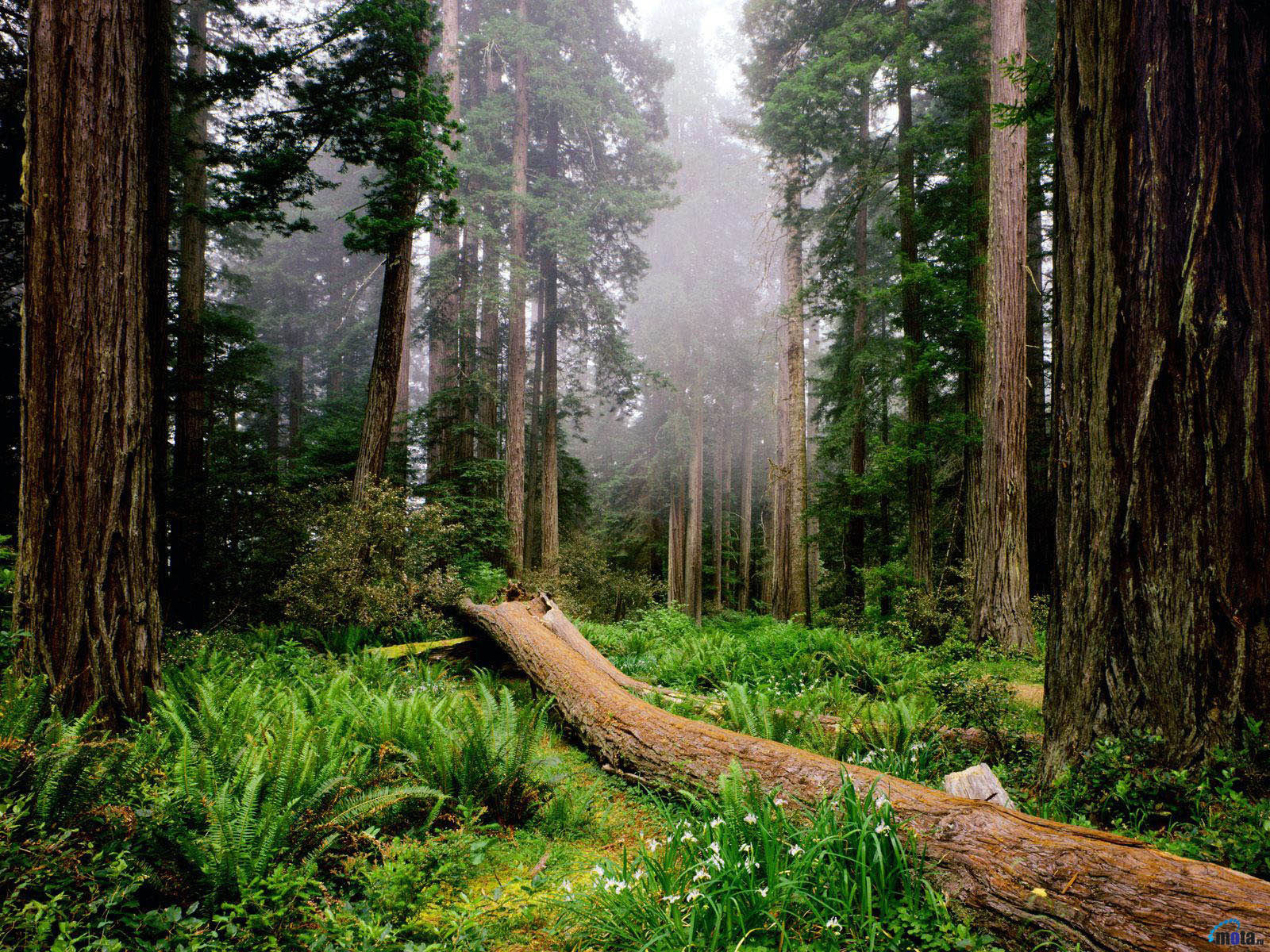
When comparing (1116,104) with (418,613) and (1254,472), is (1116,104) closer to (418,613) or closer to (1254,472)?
(1254,472)

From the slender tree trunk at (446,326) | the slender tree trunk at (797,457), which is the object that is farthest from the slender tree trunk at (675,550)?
the slender tree trunk at (446,326)

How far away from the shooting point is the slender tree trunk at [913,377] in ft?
34.0

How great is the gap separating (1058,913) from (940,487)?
575 inches

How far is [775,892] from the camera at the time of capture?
227 cm

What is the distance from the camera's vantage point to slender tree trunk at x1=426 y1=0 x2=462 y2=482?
14375 millimetres

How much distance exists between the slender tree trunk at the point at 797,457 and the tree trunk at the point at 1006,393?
4955 mm

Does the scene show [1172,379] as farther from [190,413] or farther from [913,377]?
[190,413]

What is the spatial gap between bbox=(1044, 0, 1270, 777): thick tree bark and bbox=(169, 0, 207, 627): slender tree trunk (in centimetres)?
930

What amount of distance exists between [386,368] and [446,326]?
7071 mm

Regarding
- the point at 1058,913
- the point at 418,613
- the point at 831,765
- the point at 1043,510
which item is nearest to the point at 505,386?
the point at 418,613

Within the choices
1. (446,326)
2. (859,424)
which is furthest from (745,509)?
(446,326)

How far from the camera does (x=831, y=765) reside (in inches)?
123

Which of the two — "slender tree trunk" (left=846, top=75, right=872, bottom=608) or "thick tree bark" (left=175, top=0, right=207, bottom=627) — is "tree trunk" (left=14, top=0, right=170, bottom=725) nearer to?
"thick tree bark" (left=175, top=0, right=207, bottom=627)

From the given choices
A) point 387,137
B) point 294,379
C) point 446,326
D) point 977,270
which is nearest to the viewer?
point 387,137
